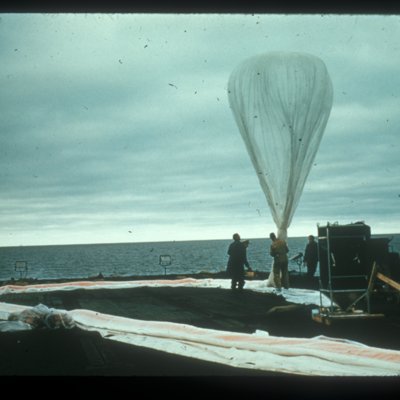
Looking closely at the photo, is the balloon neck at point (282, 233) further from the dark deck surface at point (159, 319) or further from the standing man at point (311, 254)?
the standing man at point (311, 254)

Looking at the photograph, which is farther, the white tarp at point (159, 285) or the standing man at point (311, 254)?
the standing man at point (311, 254)

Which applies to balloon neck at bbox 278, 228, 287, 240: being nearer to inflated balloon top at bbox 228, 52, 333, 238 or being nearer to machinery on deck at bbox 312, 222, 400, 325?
inflated balloon top at bbox 228, 52, 333, 238

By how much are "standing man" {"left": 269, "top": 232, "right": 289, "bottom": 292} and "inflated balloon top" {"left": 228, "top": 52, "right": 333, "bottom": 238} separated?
5.98 ft

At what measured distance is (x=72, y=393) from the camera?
4891mm

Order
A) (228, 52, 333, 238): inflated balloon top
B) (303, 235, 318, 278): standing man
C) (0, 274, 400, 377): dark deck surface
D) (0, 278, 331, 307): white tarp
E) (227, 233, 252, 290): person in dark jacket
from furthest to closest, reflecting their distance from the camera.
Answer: (303, 235, 318, 278): standing man
(227, 233, 252, 290): person in dark jacket
(0, 278, 331, 307): white tarp
(228, 52, 333, 238): inflated balloon top
(0, 274, 400, 377): dark deck surface

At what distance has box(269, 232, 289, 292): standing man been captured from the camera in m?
14.0

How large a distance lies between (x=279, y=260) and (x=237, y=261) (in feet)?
3.86

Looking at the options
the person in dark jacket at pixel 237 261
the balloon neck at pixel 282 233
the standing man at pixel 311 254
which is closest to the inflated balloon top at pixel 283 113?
the balloon neck at pixel 282 233

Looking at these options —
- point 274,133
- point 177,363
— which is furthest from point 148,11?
point 274,133

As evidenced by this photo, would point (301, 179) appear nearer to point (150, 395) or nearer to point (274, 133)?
point (274, 133)

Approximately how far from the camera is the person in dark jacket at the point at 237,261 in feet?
48.7

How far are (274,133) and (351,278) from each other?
3.90m

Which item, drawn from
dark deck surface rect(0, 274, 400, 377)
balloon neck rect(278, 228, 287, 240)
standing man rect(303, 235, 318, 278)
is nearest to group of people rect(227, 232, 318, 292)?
balloon neck rect(278, 228, 287, 240)

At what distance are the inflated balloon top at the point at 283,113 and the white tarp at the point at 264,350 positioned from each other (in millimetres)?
4973
